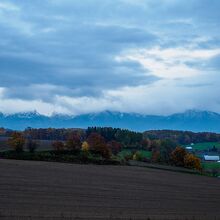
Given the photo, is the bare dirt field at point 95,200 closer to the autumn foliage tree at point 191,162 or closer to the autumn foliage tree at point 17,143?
the autumn foliage tree at point 17,143

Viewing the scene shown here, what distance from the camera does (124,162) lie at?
113 meters

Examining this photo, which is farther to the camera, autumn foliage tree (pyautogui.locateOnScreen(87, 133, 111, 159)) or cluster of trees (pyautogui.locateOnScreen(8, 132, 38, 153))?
autumn foliage tree (pyautogui.locateOnScreen(87, 133, 111, 159))

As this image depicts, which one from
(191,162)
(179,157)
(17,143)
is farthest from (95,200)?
(179,157)

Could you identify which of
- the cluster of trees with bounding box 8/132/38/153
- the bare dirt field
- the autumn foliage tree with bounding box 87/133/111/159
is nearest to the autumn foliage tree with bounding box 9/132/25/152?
the cluster of trees with bounding box 8/132/38/153

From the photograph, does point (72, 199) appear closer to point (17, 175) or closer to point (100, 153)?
point (17, 175)

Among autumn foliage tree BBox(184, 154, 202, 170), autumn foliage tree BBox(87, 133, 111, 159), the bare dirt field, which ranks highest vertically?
autumn foliage tree BBox(87, 133, 111, 159)

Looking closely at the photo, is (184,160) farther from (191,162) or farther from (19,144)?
(19,144)

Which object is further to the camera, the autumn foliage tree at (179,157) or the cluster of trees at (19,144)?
the autumn foliage tree at (179,157)

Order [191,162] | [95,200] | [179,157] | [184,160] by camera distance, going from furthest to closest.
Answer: [179,157] < [184,160] < [191,162] < [95,200]

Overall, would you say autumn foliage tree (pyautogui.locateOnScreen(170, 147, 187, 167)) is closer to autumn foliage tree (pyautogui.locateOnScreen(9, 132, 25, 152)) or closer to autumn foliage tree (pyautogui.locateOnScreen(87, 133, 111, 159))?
autumn foliage tree (pyautogui.locateOnScreen(87, 133, 111, 159))

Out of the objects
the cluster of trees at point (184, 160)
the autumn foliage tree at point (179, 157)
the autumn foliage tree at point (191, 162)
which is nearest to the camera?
the autumn foliage tree at point (191, 162)

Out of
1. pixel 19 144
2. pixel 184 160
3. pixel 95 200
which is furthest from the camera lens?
pixel 184 160

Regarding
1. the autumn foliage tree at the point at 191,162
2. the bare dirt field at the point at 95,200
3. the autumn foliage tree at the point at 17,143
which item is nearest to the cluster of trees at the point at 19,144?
the autumn foliage tree at the point at 17,143

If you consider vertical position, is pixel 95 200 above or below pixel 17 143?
below
